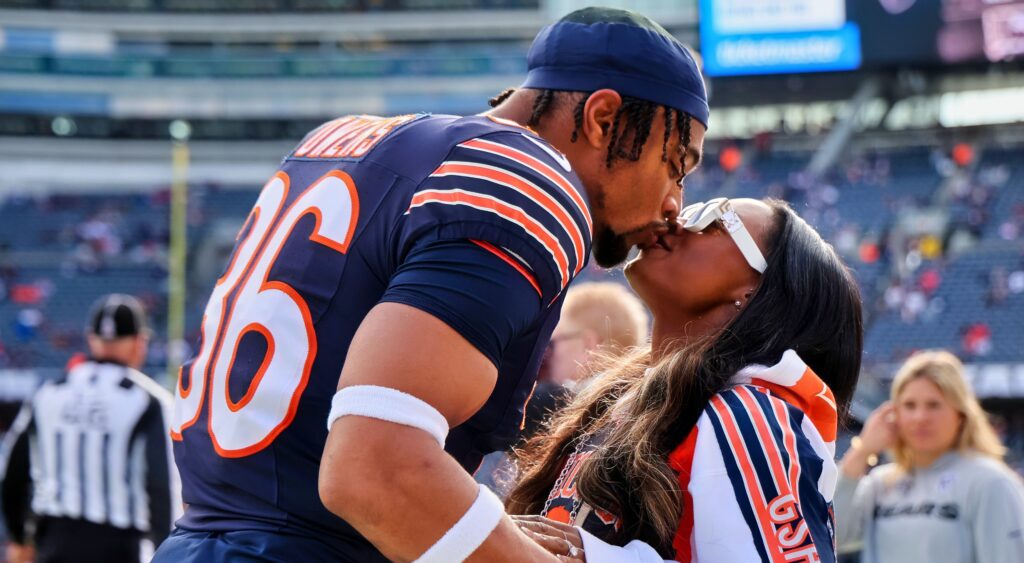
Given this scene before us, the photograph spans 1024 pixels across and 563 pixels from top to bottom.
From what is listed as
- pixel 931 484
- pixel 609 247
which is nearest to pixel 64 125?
pixel 931 484

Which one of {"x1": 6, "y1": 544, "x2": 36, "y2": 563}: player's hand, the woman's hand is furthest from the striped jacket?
{"x1": 6, "y1": 544, "x2": 36, "y2": 563}: player's hand

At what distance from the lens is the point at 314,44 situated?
33.5 m

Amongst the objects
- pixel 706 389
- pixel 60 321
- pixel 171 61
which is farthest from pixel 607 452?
pixel 171 61

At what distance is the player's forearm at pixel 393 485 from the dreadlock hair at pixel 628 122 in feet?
2.20

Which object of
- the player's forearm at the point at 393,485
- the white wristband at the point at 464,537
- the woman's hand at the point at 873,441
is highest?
the player's forearm at the point at 393,485

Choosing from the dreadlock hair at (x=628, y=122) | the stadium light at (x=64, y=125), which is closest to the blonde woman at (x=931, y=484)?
the dreadlock hair at (x=628, y=122)

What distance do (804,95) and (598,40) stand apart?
27.1m

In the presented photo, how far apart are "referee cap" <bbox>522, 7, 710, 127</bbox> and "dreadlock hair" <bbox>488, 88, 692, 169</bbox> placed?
13 mm

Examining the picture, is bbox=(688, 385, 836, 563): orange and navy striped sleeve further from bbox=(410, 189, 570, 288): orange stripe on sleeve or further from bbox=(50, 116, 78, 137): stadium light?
bbox=(50, 116, 78, 137): stadium light

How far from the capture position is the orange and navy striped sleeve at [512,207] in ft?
5.19

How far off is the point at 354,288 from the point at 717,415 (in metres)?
0.69

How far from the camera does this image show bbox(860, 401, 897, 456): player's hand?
15.8 feet

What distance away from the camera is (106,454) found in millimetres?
5363

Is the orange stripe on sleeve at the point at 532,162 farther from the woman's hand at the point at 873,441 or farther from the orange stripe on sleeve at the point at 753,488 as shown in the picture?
the woman's hand at the point at 873,441
